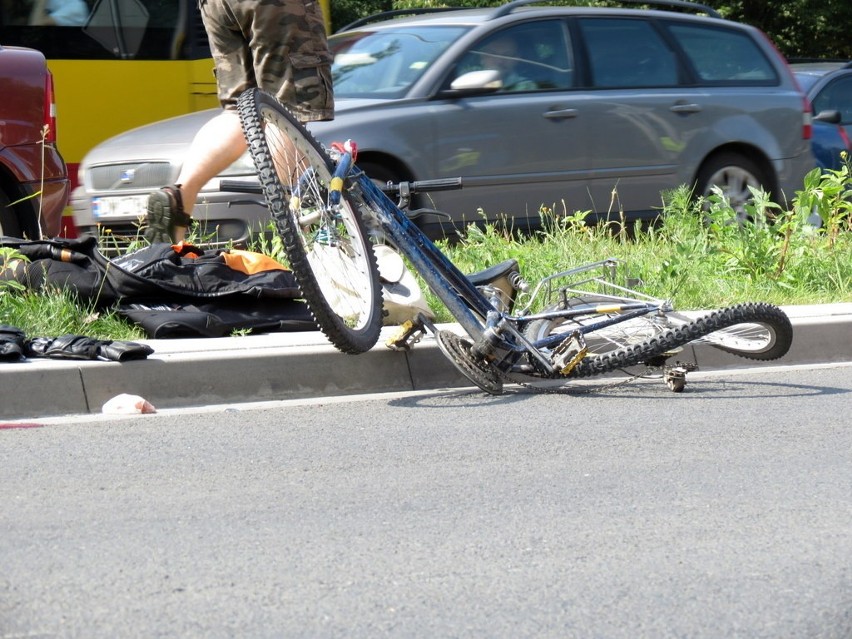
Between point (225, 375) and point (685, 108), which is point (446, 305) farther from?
point (685, 108)

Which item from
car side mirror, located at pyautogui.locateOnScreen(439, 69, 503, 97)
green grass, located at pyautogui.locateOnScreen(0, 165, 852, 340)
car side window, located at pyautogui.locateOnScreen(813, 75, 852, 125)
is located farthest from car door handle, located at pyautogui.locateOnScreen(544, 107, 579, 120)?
car side window, located at pyautogui.locateOnScreen(813, 75, 852, 125)

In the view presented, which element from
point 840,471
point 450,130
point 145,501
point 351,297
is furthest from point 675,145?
point 145,501

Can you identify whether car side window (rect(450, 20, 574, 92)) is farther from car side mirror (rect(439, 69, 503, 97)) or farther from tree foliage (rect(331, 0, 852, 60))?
tree foliage (rect(331, 0, 852, 60))

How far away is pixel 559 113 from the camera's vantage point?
9164 millimetres

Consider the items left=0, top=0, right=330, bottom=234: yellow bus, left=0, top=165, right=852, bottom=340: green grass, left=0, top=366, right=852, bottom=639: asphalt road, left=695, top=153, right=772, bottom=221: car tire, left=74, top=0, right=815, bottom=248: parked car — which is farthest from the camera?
left=0, top=0, right=330, bottom=234: yellow bus

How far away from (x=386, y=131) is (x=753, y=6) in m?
16.3

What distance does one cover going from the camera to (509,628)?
2.94 metres

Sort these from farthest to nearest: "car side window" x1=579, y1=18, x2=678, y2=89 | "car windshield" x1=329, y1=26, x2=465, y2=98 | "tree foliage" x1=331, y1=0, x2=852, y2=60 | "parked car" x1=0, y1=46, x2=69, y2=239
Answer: "tree foliage" x1=331, y1=0, x2=852, y2=60
"car side window" x1=579, y1=18, x2=678, y2=89
"car windshield" x1=329, y1=26, x2=465, y2=98
"parked car" x1=0, y1=46, x2=69, y2=239

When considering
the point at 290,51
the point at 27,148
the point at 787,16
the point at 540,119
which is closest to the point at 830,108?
the point at 540,119

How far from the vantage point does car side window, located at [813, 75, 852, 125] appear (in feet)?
39.7

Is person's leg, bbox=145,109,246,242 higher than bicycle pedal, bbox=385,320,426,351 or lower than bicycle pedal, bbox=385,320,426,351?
higher

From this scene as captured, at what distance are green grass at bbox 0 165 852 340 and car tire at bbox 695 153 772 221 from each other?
1.52m

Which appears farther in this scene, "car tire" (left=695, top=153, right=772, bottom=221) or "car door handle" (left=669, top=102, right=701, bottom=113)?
"car tire" (left=695, top=153, right=772, bottom=221)

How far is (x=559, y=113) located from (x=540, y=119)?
163 mm
